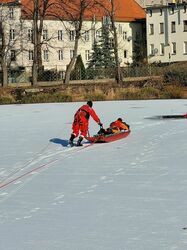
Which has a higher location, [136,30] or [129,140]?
[136,30]

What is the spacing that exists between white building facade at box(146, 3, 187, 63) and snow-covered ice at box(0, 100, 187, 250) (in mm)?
60748

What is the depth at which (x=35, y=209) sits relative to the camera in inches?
300

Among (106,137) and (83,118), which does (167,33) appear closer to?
(106,137)

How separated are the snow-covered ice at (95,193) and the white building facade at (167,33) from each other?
6075 cm

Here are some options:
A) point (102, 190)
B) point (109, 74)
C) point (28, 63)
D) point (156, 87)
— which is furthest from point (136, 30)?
point (102, 190)

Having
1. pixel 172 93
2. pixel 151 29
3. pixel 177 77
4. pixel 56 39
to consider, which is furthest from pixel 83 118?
pixel 151 29

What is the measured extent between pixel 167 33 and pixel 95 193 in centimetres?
7037

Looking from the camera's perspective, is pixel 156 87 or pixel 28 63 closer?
pixel 156 87

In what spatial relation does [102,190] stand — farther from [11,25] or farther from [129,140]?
[11,25]

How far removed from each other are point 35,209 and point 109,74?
142 ft

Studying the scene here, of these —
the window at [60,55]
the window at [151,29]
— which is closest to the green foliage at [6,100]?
the window at [60,55]

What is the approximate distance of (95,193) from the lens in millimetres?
8484

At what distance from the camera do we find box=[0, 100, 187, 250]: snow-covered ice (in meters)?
6.25

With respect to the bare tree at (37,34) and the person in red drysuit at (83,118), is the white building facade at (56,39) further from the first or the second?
the person in red drysuit at (83,118)
